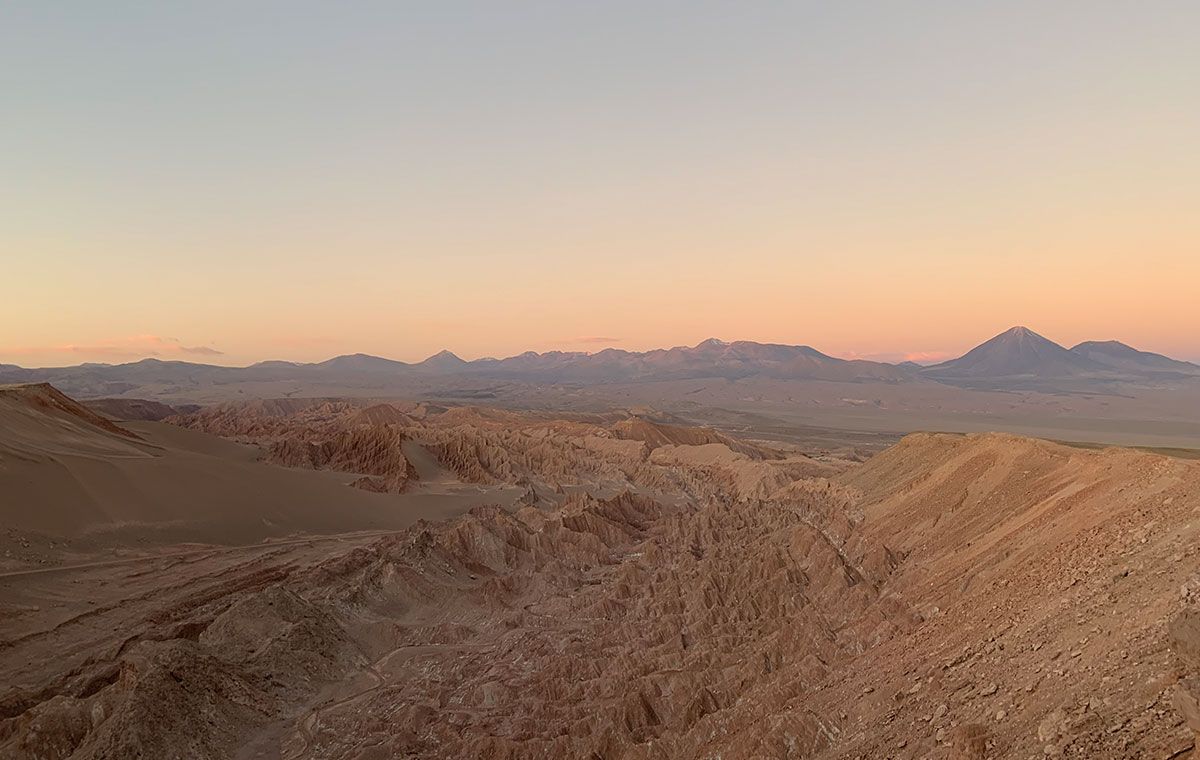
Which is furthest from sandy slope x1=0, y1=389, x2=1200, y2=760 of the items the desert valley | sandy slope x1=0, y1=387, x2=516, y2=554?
sandy slope x1=0, y1=387, x2=516, y2=554

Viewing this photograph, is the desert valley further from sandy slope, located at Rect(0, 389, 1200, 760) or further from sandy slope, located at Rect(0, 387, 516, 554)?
sandy slope, located at Rect(0, 387, 516, 554)

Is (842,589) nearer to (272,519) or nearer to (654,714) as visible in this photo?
(654,714)

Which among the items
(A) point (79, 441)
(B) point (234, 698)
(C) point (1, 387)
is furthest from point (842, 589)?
(C) point (1, 387)

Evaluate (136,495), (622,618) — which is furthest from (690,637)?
(136,495)

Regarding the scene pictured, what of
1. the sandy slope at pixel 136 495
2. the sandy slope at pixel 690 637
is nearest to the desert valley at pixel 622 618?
the sandy slope at pixel 690 637

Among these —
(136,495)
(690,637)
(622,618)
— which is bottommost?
(622,618)

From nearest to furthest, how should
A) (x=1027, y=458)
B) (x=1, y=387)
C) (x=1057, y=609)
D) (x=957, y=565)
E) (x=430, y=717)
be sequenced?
(x=1057, y=609) → (x=430, y=717) → (x=957, y=565) → (x=1027, y=458) → (x=1, y=387)

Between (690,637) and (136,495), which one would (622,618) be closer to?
(690,637)

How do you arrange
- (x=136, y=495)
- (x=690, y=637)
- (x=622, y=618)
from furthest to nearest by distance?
(x=136, y=495)
(x=622, y=618)
(x=690, y=637)

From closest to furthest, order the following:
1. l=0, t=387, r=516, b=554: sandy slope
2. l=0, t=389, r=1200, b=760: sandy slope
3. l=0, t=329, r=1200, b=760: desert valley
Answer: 1. l=0, t=389, r=1200, b=760: sandy slope
2. l=0, t=329, r=1200, b=760: desert valley
3. l=0, t=387, r=516, b=554: sandy slope

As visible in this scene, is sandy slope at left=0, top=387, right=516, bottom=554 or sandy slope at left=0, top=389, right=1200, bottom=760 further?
sandy slope at left=0, top=387, right=516, bottom=554

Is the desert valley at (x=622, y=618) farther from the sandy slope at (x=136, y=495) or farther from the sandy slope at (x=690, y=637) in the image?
the sandy slope at (x=136, y=495)
